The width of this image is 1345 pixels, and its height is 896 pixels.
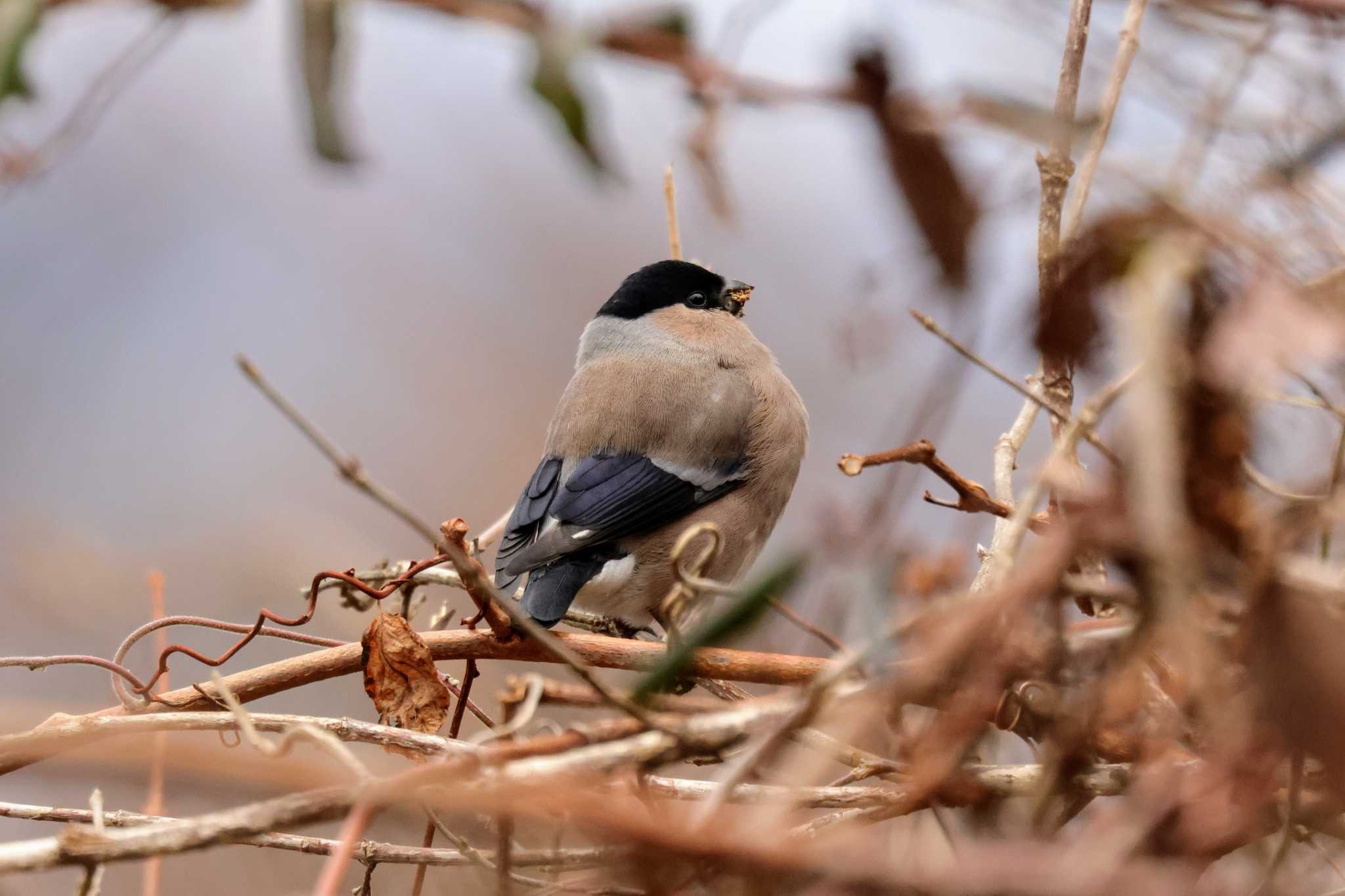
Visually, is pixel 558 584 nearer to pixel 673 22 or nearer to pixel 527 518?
pixel 527 518

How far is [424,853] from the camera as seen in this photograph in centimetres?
143

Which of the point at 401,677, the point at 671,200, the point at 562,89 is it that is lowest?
the point at 401,677

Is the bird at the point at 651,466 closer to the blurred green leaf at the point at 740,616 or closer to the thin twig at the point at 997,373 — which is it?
the thin twig at the point at 997,373

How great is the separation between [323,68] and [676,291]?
2805mm

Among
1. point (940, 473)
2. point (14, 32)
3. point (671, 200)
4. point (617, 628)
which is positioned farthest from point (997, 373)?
point (617, 628)

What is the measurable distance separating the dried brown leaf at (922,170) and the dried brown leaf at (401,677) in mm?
1116

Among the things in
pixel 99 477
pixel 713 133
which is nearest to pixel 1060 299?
pixel 713 133

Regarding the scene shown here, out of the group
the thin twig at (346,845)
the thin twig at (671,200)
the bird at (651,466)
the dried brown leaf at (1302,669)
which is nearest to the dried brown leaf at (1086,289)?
the dried brown leaf at (1302,669)

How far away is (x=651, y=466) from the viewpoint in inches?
111

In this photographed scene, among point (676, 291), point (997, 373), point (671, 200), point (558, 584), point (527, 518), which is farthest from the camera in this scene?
point (676, 291)

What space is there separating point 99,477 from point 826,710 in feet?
12.9

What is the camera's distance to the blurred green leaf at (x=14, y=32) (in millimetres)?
586

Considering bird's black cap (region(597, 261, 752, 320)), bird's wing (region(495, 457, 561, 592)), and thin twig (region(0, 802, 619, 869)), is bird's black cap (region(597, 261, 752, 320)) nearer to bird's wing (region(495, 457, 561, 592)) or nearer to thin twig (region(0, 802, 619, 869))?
bird's wing (region(495, 457, 561, 592))

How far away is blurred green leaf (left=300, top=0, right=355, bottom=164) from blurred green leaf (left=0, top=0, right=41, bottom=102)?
0.13 m
